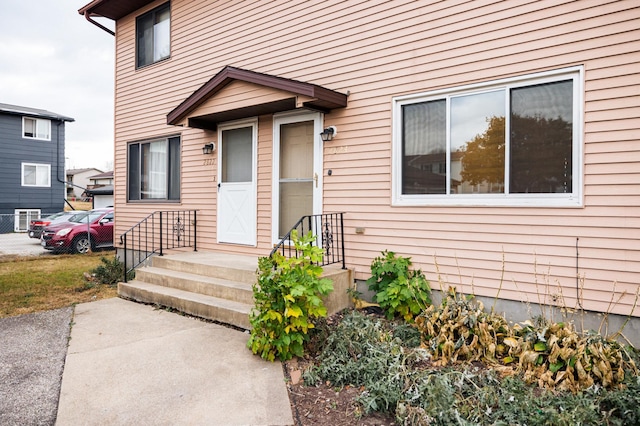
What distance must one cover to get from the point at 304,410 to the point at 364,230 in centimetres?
270

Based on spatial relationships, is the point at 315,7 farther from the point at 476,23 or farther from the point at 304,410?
the point at 304,410

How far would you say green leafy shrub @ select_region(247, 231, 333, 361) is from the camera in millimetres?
3467

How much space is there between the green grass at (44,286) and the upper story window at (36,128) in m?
12.7

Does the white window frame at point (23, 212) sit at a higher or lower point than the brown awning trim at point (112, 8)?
lower

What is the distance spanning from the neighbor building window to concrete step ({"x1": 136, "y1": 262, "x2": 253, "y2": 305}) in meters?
2.13

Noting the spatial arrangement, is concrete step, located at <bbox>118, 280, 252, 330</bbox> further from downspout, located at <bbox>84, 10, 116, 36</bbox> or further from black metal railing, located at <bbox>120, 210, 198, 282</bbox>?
downspout, located at <bbox>84, 10, 116, 36</bbox>

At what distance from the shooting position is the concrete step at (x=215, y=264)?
516 centimetres

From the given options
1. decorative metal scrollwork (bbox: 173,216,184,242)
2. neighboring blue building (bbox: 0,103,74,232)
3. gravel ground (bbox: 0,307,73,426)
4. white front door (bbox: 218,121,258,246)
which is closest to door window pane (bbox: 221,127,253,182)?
white front door (bbox: 218,121,258,246)

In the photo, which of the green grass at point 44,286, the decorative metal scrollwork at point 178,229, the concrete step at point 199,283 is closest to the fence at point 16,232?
the green grass at point 44,286

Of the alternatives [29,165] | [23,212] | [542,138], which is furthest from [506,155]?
[23,212]

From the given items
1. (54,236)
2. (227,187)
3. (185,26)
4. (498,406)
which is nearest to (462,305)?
(498,406)

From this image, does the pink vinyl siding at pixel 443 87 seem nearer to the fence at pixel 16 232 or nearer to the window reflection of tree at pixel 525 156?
the window reflection of tree at pixel 525 156

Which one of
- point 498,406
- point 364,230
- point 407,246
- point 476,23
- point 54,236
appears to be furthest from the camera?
point 54,236

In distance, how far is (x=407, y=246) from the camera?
189 inches
